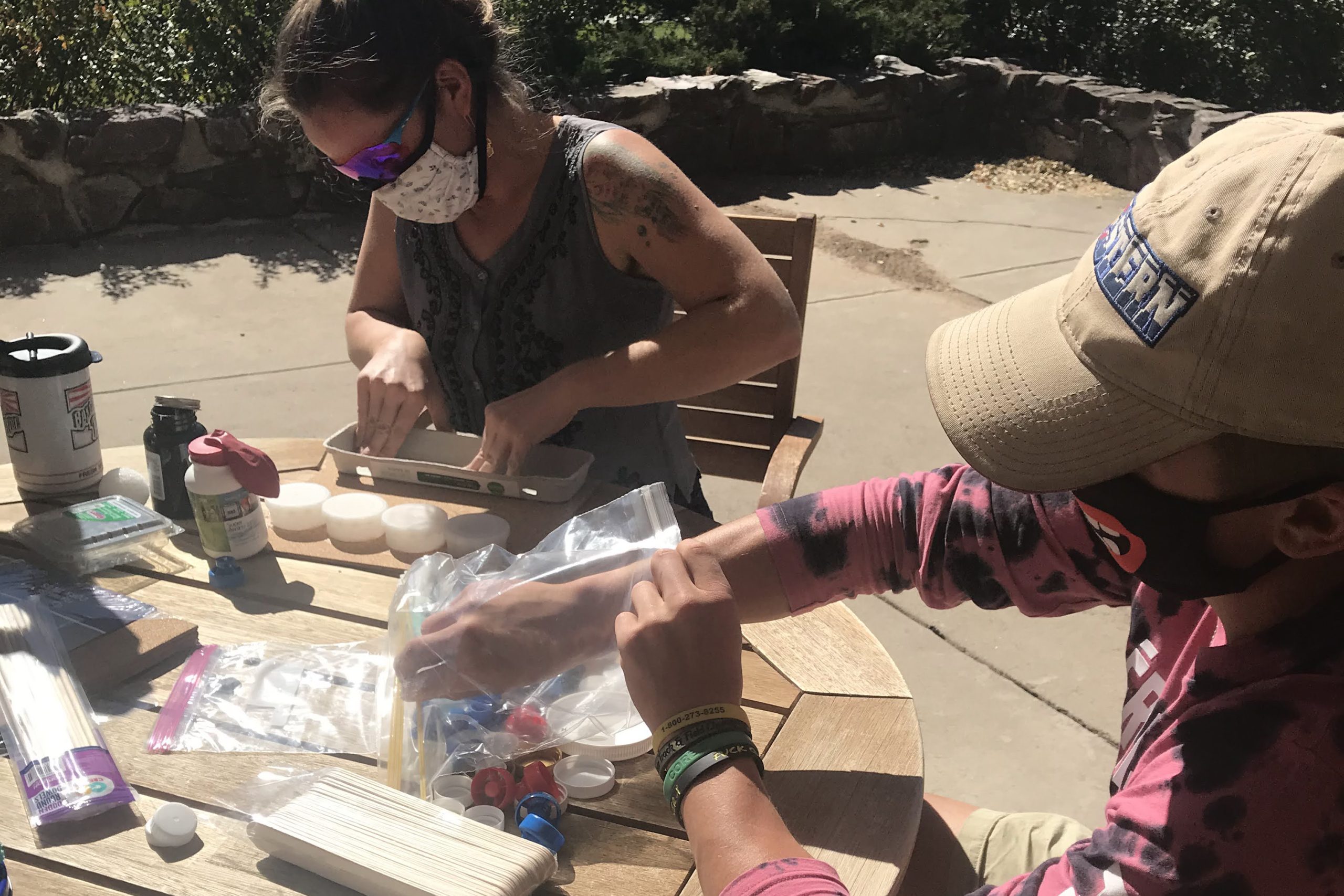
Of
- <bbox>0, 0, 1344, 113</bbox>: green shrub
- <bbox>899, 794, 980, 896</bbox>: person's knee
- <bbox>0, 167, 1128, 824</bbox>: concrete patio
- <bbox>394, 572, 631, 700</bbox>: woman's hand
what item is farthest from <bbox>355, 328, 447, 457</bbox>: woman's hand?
<bbox>0, 0, 1344, 113</bbox>: green shrub

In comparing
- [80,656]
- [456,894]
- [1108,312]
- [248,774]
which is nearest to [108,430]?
[80,656]

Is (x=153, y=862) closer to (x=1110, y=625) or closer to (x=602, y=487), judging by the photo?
(x=602, y=487)

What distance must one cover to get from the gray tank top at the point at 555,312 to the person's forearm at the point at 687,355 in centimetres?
14

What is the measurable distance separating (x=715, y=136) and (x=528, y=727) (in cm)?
587

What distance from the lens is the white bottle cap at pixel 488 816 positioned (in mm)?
1238

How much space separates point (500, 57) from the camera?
210 centimetres

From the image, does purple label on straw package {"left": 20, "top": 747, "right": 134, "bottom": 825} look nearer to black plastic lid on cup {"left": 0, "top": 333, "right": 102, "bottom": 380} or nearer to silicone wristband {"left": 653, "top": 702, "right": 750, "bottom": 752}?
silicone wristband {"left": 653, "top": 702, "right": 750, "bottom": 752}

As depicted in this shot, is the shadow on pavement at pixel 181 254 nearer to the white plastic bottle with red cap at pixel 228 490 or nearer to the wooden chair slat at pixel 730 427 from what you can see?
the wooden chair slat at pixel 730 427

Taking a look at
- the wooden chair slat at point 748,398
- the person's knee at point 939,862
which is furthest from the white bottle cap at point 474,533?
the wooden chair slat at point 748,398

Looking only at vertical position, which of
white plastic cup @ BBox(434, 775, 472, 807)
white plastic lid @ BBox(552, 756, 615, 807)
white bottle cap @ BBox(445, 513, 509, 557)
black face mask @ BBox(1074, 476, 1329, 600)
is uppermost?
black face mask @ BBox(1074, 476, 1329, 600)

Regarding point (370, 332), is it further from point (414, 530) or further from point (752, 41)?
point (752, 41)

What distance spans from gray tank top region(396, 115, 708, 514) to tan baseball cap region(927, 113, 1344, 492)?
1.09m

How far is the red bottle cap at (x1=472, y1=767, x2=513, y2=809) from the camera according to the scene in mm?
1272

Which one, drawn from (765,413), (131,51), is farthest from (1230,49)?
(131,51)
